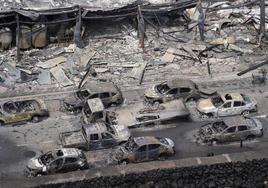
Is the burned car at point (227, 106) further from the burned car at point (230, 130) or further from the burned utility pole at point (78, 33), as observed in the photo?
the burned utility pole at point (78, 33)

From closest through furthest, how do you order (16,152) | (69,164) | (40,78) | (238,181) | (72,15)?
(238,181)
(69,164)
(16,152)
(40,78)
(72,15)

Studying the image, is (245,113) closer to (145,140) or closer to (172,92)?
(172,92)

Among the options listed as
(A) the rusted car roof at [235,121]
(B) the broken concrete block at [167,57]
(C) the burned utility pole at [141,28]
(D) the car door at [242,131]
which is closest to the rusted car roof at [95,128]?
(A) the rusted car roof at [235,121]

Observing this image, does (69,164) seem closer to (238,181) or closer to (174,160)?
(174,160)

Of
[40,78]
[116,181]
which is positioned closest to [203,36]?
[40,78]

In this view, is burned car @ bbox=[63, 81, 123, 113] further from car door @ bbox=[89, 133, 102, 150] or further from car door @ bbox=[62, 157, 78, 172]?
car door @ bbox=[62, 157, 78, 172]

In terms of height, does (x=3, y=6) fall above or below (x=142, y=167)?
above

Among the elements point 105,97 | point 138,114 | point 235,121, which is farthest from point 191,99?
point 105,97
